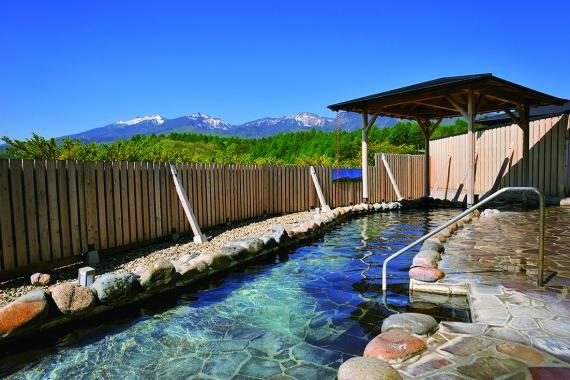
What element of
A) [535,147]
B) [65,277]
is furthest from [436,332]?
[535,147]

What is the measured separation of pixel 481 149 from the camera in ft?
43.2

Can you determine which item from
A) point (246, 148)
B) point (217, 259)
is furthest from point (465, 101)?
point (246, 148)

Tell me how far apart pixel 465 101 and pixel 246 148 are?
94.9 ft

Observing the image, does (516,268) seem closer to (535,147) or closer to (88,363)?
(88,363)

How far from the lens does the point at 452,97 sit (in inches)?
415

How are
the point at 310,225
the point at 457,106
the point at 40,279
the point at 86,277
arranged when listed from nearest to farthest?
the point at 86,277
the point at 40,279
the point at 310,225
the point at 457,106

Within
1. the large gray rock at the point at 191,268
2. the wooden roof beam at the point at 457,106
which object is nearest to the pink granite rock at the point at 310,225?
the large gray rock at the point at 191,268

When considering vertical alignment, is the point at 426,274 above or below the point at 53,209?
below

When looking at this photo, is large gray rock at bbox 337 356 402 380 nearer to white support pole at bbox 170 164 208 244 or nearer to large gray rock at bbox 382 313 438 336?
large gray rock at bbox 382 313 438 336

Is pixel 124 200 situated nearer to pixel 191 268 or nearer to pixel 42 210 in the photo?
pixel 42 210

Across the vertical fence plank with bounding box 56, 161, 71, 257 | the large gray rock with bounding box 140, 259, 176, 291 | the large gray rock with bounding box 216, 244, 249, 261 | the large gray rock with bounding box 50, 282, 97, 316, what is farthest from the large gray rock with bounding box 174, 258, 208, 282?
the vertical fence plank with bounding box 56, 161, 71, 257

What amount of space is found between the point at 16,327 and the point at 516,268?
16.5 ft

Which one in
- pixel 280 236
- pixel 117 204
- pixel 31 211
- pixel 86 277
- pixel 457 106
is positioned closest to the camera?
pixel 86 277

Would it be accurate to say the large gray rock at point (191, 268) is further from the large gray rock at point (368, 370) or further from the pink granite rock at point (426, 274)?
the large gray rock at point (368, 370)
